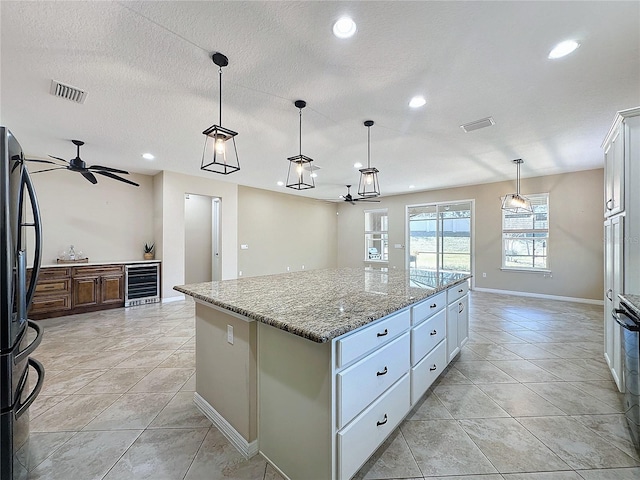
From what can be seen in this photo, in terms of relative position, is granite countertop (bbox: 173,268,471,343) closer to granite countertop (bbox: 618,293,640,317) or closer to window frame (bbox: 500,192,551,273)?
granite countertop (bbox: 618,293,640,317)

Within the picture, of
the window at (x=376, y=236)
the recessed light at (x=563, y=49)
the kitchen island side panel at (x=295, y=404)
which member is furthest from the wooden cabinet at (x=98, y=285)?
the window at (x=376, y=236)

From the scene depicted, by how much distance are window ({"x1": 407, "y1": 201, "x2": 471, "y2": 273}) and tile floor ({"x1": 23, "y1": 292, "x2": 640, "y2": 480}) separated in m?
3.90

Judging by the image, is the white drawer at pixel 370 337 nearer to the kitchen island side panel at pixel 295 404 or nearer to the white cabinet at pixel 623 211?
the kitchen island side panel at pixel 295 404

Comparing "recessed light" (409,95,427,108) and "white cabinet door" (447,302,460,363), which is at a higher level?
"recessed light" (409,95,427,108)

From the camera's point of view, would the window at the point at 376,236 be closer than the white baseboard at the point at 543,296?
No

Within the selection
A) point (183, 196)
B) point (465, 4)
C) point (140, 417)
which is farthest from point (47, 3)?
point (183, 196)

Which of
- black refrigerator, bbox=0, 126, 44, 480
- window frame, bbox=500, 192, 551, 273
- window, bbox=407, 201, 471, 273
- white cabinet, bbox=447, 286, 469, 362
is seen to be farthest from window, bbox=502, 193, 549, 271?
black refrigerator, bbox=0, 126, 44, 480

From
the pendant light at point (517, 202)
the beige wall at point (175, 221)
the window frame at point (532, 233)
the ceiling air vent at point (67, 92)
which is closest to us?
the ceiling air vent at point (67, 92)

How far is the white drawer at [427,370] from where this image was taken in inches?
75.3

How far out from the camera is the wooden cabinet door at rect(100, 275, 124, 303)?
494cm

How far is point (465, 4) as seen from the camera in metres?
1.59

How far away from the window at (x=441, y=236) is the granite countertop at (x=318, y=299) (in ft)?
16.8

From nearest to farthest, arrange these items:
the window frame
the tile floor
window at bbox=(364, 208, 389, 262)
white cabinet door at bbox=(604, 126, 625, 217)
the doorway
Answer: the tile floor, white cabinet door at bbox=(604, 126, 625, 217), the window frame, the doorway, window at bbox=(364, 208, 389, 262)

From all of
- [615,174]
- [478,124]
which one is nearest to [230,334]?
[615,174]
